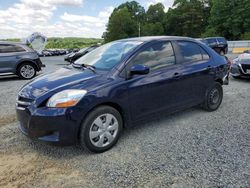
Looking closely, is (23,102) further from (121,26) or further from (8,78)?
(121,26)

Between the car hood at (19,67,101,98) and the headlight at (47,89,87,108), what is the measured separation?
10cm

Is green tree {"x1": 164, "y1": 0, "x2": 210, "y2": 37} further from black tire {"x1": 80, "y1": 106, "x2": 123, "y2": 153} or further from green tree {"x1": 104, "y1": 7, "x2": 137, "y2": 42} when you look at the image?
black tire {"x1": 80, "y1": 106, "x2": 123, "y2": 153}

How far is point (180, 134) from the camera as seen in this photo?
439 centimetres

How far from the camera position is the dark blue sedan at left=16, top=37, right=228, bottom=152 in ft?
11.5

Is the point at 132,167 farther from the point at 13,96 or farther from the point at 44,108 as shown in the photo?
the point at 13,96

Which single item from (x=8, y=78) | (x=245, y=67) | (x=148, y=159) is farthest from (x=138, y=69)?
(x=8, y=78)

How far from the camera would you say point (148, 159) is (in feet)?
11.7

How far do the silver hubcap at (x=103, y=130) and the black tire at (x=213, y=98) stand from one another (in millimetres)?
2318

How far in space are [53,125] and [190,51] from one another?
2.88 meters

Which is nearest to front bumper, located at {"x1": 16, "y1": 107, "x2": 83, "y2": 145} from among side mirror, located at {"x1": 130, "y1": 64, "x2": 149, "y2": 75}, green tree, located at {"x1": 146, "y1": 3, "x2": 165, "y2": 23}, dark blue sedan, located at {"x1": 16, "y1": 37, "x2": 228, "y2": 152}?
dark blue sedan, located at {"x1": 16, "y1": 37, "x2": 228, "y2": 152}

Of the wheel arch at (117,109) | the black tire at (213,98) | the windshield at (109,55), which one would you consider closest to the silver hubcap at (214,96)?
the black tire at (213,98)

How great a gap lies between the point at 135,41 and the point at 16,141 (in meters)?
2.45

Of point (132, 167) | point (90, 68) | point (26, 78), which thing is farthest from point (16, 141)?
point (26, 78)

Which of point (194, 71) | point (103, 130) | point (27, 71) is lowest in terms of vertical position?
point (27, 71)
